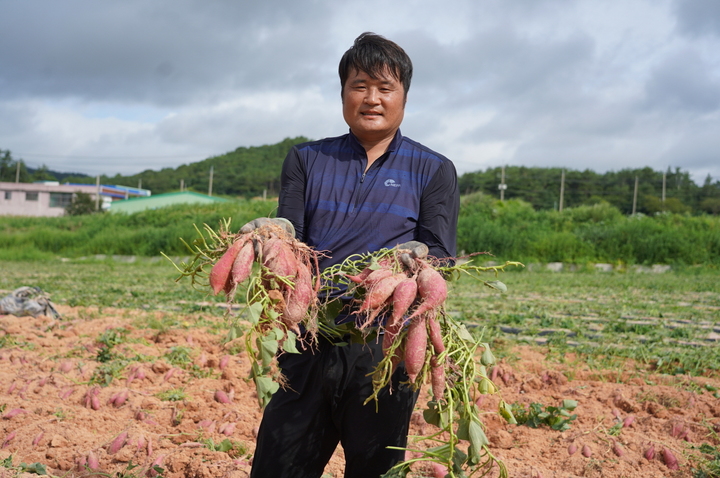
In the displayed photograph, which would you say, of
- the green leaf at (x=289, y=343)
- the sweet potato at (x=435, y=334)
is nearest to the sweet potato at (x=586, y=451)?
the sweet potato at (x=435, y=334)

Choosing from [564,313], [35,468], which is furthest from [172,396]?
[564,313]

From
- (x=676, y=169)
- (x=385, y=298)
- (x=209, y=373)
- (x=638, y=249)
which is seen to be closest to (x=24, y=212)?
(x=638, y=249)

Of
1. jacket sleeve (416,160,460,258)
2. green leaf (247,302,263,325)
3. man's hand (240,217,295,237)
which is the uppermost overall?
jacket sleeve (416,160,460,258)

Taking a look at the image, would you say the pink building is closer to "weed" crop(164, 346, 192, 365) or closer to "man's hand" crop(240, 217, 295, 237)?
"weed" crop(164, 346, 192, 365)

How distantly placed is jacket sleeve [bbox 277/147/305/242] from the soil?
136 cm

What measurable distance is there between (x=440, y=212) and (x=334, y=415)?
824 mm

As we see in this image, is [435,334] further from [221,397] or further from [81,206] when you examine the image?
[81,206]

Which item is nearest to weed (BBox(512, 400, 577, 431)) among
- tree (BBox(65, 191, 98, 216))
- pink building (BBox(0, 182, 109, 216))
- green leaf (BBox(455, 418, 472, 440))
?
green leaf (BBox(455, 418, 472, 440))

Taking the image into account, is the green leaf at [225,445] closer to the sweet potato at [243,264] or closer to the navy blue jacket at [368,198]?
the navy blue jacket at [368,198]

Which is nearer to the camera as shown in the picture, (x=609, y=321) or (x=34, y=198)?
(x=609, y=321)

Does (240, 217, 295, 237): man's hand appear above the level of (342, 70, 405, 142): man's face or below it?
below

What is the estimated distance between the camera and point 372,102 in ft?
6.56

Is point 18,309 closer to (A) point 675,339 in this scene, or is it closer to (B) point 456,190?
(B) point 456,190

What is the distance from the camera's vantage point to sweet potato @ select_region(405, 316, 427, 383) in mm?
1653
